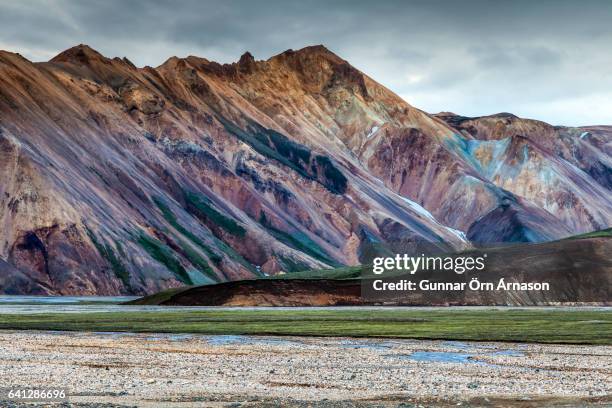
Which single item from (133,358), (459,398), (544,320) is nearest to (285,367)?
(133,358)

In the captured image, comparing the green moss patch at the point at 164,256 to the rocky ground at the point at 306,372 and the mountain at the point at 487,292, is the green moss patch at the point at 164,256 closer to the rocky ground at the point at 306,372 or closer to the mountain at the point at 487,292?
the mountain at the point at 487,292

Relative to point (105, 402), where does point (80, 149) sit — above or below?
above

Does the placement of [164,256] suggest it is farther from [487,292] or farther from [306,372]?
[306,372]

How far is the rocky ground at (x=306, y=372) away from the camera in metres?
25.5

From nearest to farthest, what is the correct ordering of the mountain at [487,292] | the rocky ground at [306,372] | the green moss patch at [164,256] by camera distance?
1. the rocky ground at [306,372]
2. the mountain at [487,292]
3. the green moss patch at [164,256]

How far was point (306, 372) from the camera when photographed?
33094 mm

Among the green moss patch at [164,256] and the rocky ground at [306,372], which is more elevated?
the green moss patch at [164,256]

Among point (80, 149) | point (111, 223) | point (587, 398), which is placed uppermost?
point (80, 149)

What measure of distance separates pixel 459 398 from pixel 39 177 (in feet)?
504

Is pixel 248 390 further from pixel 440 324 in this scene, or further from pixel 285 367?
pixel 440 324

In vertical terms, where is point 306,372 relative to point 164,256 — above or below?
below

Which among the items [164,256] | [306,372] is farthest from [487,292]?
[306,372]

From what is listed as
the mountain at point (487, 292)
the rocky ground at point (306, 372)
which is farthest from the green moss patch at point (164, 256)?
the rocky ground at point (306, 372)

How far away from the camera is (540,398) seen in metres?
26.0
